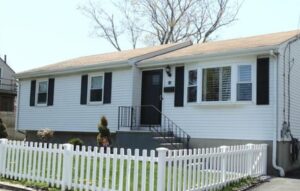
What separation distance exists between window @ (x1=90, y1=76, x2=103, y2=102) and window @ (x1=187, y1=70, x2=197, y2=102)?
15.4 ft

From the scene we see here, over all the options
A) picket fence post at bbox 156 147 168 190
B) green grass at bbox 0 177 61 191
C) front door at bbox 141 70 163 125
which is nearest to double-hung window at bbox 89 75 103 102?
front door at bbox 141 70 163 125

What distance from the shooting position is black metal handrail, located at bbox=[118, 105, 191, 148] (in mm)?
15992

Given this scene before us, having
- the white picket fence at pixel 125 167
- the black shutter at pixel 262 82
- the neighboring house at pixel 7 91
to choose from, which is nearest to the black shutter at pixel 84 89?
the white picket fence at pixel 125 167

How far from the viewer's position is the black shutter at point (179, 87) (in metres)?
16.5

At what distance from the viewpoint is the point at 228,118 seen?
589 inches

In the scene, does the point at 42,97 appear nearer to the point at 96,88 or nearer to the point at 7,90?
the point at 96,88

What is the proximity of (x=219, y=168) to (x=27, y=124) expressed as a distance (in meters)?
15.1

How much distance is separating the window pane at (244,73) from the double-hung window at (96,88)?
6.90 meters

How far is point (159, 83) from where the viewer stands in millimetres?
17547

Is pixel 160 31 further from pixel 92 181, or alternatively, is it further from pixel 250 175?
pixel 92 181

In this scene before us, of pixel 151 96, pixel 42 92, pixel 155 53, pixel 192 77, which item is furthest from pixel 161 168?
pixel 42 92

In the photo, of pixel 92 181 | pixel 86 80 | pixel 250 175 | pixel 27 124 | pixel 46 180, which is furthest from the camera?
pixel 27 124

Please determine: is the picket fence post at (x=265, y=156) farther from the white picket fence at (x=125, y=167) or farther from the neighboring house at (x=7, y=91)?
the neighboring house at (x=7, y=91)

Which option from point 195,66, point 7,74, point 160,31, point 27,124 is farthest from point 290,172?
point 7,74
